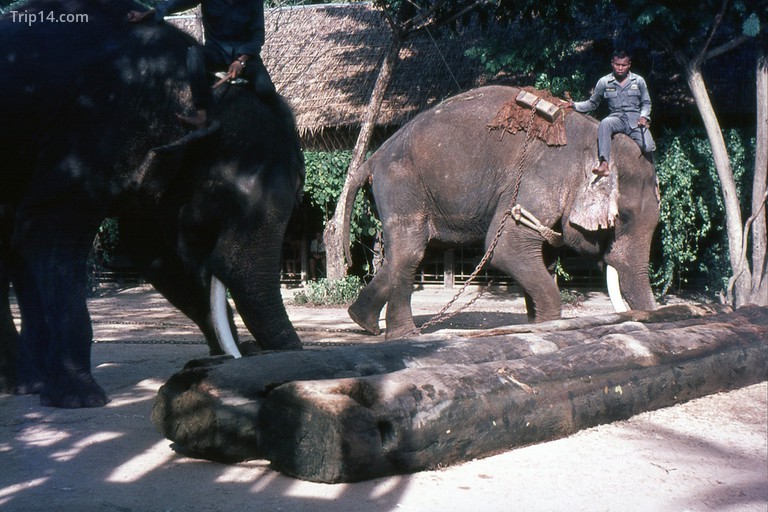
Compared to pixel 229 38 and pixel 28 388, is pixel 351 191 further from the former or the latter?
pixel 28 388

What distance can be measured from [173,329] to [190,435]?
6367mm

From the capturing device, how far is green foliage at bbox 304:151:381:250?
1493 cm

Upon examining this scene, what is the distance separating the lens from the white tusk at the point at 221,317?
5438 mm

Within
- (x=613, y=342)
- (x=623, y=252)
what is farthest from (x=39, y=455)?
(x=623, y=252)

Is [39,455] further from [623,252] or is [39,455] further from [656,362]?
[623,252]

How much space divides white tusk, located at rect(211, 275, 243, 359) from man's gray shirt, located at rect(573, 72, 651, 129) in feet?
13.3

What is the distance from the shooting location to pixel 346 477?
3.65 m

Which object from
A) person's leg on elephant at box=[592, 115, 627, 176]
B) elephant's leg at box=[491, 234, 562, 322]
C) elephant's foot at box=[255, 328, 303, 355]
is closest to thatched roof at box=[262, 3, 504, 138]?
person's leg on elephant at box=[592, 115, 627, 176]

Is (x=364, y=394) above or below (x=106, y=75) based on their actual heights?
below

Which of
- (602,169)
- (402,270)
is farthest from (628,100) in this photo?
(402,270)

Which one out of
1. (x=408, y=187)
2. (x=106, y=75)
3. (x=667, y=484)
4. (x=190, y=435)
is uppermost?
(x=106, y=75)

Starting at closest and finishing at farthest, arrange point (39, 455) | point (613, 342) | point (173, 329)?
point (39, 455) → point (613, 342) → point (173, 329)

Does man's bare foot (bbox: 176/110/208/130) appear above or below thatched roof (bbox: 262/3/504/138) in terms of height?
below

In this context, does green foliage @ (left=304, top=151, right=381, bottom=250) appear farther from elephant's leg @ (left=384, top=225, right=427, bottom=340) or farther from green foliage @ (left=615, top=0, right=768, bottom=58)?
elephant's leg @ (left=384, top=225, right=427, bottom=340)
